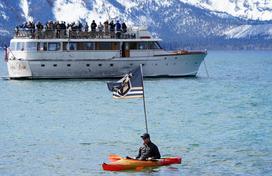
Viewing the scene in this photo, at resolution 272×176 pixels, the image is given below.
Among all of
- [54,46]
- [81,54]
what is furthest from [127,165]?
[54,46]

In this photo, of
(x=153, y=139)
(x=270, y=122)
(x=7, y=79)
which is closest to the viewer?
(x=153, y=139)

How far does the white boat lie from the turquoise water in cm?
286

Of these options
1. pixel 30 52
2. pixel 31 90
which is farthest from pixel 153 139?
pixel 30 52

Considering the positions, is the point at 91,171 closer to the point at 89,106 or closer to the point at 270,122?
the point at 270,122

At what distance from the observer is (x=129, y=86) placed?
3831cm

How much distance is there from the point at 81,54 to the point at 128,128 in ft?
123

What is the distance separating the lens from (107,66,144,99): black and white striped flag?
38.2 m

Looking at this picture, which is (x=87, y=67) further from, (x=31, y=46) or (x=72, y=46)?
(x=31, y=46)

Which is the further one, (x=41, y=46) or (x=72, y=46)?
(x=72, y=46)

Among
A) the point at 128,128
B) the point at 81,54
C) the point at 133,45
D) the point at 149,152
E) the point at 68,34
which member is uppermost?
the point at 149,152

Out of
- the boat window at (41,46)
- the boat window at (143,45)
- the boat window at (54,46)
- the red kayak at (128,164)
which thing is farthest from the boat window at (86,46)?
the red kayak at (128,164)

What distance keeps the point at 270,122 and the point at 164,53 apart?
1387 inches

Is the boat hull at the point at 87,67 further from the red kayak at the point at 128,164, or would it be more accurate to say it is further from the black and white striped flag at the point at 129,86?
the red kayak at the point at 128,164

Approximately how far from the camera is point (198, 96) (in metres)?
77.6
